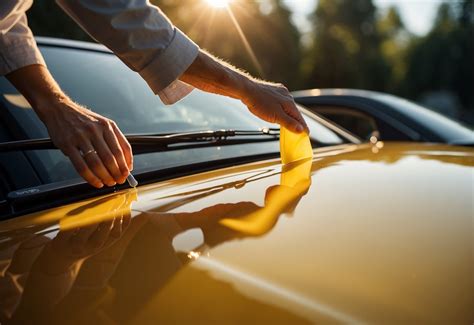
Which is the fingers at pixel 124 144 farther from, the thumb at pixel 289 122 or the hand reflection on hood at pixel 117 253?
the thumb at pixel 289 122

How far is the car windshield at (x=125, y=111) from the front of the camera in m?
1.65

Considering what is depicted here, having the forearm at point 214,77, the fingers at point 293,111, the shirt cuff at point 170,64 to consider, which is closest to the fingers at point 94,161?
the shirt cuff at point 170,64

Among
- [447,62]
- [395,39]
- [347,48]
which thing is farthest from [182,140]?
[395,39]

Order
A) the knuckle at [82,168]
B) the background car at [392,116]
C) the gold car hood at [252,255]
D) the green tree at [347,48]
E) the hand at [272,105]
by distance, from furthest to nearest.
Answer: the green tree at [347,48] → the background car at [392,116] → the hand at [272,105] → the knuckle at [82,168] → the gold car hood at [252,255]

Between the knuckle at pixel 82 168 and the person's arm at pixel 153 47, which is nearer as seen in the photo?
the knuckle at pixel 82 168

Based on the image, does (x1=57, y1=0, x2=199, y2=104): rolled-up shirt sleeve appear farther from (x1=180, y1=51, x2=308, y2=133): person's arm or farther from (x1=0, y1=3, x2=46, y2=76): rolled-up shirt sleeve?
(x1=0, y1=3, x2=46, y2=76): rolled-up shirt sleeve

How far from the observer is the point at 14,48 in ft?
4.89

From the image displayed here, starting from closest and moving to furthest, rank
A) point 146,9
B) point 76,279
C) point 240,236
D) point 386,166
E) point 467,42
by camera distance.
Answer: point 76,279
point 240,236
point 146,9
point 386,166
point 467,42

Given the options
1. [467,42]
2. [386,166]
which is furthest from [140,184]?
[467,42]

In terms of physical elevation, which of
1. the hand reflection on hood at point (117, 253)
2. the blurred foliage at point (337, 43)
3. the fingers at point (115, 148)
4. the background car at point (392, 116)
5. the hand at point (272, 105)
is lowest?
the hand reflection on hood at point (117, 253)

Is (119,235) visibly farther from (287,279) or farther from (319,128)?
(319,128)

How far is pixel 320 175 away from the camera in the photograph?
1560 mm

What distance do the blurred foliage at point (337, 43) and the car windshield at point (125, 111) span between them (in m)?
6.29

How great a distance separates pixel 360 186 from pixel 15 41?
107 centimetres
